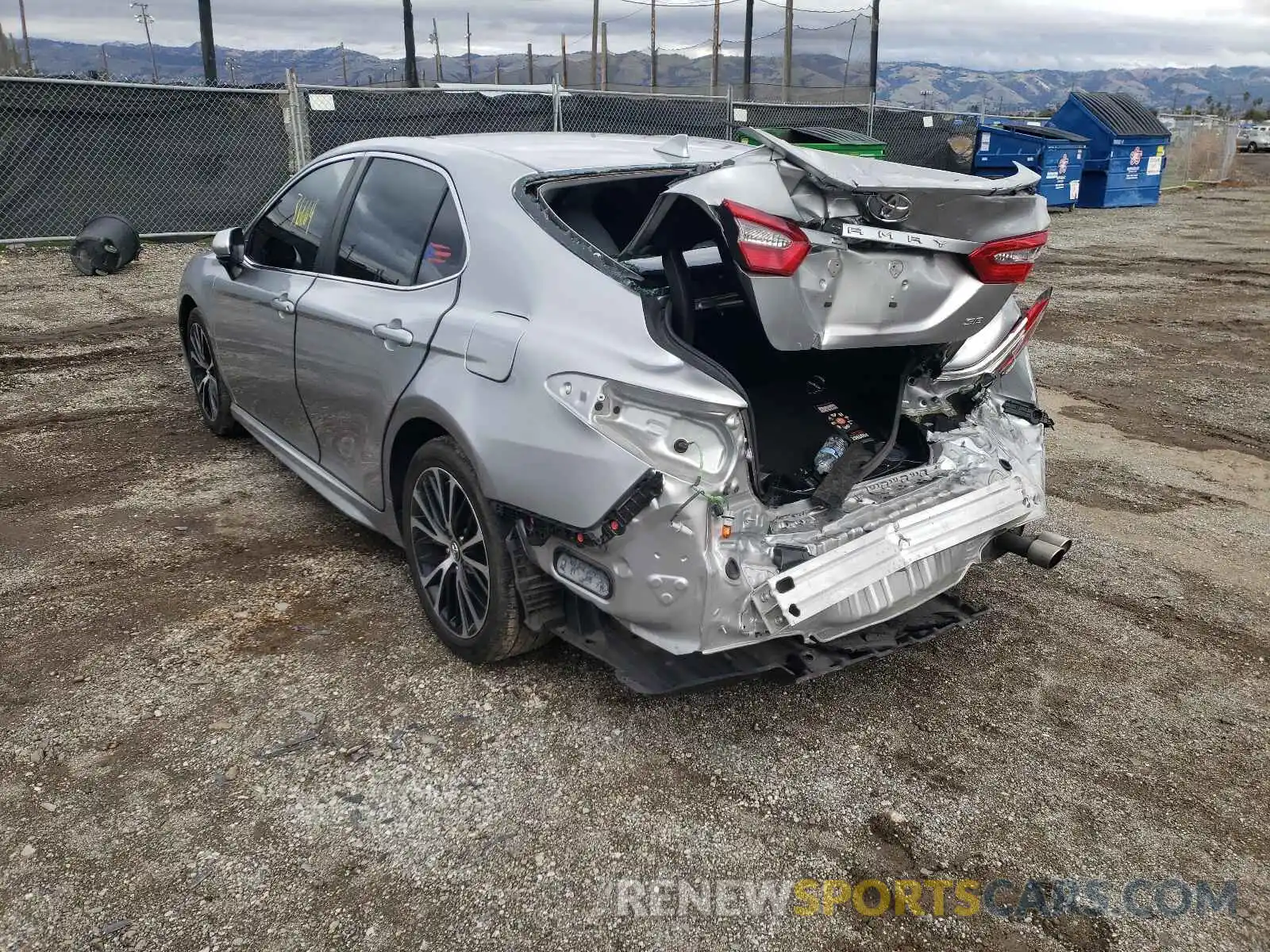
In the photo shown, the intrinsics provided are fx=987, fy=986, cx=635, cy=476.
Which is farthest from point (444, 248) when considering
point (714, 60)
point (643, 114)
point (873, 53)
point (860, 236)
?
point (714, 60)

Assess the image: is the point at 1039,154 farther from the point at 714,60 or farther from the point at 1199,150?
the point at 714,60

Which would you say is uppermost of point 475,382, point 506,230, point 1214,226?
point 506,230

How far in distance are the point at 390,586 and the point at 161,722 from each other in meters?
1.06

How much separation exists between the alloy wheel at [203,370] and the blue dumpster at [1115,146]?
18993 mm

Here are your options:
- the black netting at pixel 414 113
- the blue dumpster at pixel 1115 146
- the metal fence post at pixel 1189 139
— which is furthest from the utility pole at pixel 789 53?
the black netting at pixel 414 113

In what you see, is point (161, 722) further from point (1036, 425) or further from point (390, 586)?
point (1036, 425)

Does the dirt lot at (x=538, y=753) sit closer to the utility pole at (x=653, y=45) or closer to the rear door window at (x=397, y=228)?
the rear door window at (x=397, y=228)

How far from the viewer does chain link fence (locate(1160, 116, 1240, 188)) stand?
83.1 feet

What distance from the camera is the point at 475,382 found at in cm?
297

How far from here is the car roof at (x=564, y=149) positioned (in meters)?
3.45

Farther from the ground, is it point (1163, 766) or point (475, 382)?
point (475, 382)

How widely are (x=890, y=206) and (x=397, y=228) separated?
6.04ft

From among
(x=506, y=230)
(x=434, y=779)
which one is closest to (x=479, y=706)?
(x=434, y=779)

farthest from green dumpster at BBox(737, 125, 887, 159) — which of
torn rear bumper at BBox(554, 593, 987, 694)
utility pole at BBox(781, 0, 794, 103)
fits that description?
utility pole at BBox(781, 0, 794, 103)
